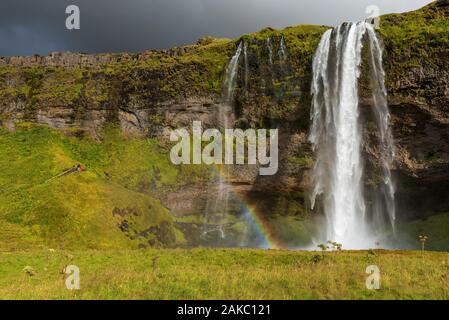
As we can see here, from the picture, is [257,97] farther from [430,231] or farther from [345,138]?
[430,231]

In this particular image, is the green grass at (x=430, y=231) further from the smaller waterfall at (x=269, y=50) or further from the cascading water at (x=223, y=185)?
the smaller waterfall at (x=269, y=50)

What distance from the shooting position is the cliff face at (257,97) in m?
54.0

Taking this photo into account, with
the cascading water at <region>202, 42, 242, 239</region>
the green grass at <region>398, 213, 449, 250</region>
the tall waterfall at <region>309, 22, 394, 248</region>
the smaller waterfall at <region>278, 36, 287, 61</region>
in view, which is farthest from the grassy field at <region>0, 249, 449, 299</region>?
the smaller waterfall at <region>278, 36, 287, 61</region>

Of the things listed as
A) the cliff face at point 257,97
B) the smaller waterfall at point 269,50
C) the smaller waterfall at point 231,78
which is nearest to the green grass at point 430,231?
the cliff face at point 257,97

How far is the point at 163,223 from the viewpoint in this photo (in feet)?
180

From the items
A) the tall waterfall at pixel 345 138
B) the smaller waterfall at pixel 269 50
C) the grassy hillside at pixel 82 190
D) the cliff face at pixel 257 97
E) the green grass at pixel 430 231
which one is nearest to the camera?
the grassy hillside at pixel 82 190

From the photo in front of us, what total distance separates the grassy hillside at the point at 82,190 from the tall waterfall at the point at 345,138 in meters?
18.4

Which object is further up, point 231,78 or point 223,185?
point 231,78

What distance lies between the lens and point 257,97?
213 feet

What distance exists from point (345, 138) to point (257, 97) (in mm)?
14500

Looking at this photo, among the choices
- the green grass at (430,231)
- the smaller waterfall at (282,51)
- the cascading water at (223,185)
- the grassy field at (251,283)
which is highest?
the smaller waterfall at (282,51)

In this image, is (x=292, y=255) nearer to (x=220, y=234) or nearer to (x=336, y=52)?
(x=220, y=234)

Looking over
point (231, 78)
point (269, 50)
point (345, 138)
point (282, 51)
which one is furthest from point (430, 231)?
point (231, 78)
